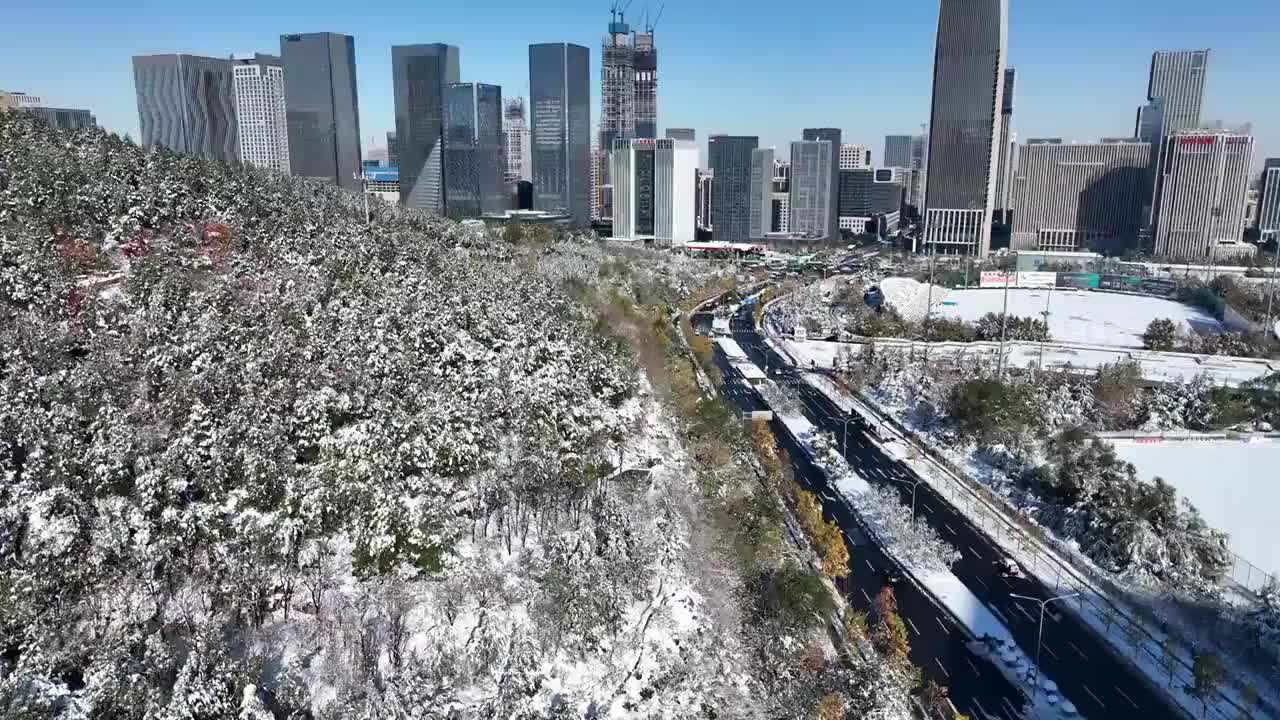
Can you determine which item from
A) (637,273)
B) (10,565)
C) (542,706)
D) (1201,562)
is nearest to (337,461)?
(10,565)

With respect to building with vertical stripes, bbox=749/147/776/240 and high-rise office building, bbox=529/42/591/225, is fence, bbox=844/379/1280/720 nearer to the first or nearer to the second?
building with vertical stripes, bbox=749/147/776/240

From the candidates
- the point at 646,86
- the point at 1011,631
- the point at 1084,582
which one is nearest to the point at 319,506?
the point at 1011,631

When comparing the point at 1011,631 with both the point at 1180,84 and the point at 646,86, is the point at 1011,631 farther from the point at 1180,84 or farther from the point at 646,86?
the point at 646,86

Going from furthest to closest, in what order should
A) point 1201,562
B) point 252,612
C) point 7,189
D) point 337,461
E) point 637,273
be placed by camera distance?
point 637,273
point 7,189
point 1201,562
point 337,461
point 252,612

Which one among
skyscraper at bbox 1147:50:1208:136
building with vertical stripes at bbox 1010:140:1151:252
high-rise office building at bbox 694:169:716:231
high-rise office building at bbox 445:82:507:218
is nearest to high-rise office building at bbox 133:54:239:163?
high-rise office building at bbox 445:82:507:218

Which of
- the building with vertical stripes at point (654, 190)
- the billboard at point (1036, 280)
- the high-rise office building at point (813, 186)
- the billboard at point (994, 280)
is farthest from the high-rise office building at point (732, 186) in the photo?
the billboard at point (1036, 280)

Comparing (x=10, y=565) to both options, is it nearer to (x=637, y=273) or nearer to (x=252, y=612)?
(x=252, y=612)

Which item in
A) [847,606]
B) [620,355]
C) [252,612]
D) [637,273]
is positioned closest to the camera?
[252,612]
